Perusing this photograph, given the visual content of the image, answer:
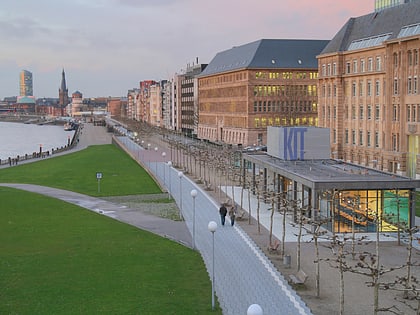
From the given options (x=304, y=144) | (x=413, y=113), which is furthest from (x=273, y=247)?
(x=413, y=113)

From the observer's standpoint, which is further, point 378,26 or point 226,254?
point 378,26

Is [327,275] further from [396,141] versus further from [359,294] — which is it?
[396,141]

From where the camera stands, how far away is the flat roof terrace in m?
35.5

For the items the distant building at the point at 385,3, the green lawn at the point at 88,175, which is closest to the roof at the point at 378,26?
the distant building at the point at 385,3

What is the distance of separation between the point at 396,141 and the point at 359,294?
4075 centimetres

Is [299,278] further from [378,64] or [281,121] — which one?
[281,121]

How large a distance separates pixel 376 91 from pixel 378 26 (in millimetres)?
8086

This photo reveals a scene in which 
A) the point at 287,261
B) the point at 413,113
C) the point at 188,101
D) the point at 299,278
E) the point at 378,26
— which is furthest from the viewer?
the point at 188,101

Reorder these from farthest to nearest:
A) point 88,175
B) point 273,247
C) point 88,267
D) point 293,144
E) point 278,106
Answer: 1. point 278,106
2. point 88,175
3. point 293,144
4. point 273,247
5. point 88,267

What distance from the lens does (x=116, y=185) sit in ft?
194

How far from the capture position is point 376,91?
67938mm

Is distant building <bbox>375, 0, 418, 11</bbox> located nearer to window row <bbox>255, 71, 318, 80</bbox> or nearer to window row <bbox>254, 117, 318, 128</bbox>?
window row <bbox>255, 71, 318, 80</bbox>

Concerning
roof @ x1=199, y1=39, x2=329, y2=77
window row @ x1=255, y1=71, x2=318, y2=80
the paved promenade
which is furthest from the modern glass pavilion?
roof @ x1=199, y1=39, x2=329, y2=77

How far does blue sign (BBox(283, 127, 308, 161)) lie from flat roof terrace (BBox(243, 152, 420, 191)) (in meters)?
0.54
